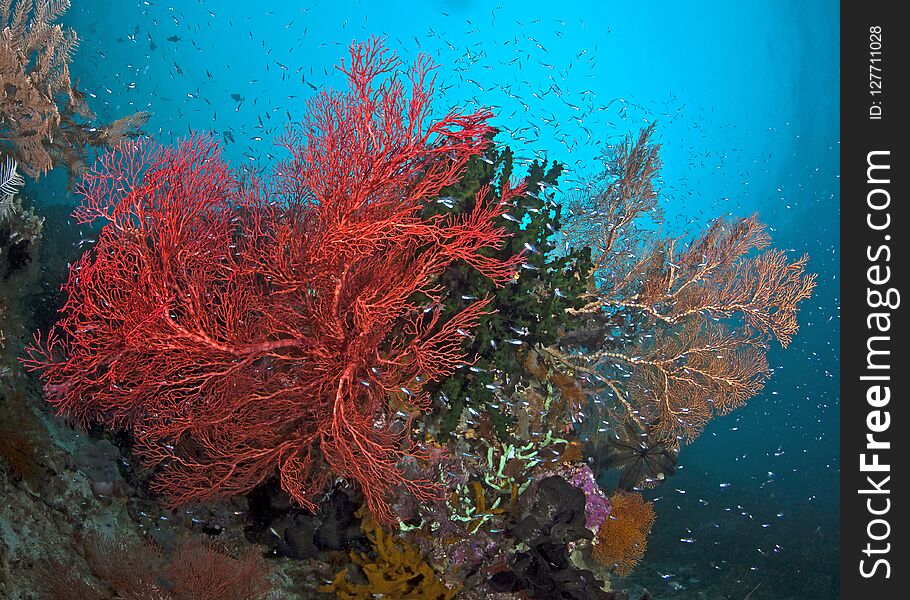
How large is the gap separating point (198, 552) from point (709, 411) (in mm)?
6796

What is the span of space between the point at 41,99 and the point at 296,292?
4.98m

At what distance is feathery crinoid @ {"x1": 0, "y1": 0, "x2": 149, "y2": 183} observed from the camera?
630 cm

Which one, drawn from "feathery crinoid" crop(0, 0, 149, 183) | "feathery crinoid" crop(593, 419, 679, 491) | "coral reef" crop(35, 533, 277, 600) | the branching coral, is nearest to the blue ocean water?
"feathery crinoid" crop(593, 419, 679, 491)

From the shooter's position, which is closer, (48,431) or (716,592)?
(48,431)

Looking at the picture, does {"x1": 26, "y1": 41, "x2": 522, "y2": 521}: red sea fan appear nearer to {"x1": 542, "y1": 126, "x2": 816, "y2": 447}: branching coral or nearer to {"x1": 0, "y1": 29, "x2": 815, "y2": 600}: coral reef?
{"x1": 0, "y1": 29, "x2": 815, "y2": 600}: coral reef

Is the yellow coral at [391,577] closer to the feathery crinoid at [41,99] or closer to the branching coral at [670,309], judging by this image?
the branching coral at [670,309]

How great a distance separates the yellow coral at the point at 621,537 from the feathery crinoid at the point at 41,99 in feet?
28.7

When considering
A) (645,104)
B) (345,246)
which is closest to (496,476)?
(345,246)

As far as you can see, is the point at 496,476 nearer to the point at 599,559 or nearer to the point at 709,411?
the point at 599,559

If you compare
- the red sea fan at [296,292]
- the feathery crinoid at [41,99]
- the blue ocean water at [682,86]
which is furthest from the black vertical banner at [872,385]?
the blue ocean water at [682,86]

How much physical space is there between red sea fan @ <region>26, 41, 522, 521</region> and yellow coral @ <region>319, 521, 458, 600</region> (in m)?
0.38

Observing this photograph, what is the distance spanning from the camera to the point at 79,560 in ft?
13.0

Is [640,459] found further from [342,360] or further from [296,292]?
[296,292]

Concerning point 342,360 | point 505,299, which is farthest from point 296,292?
point 505,299
